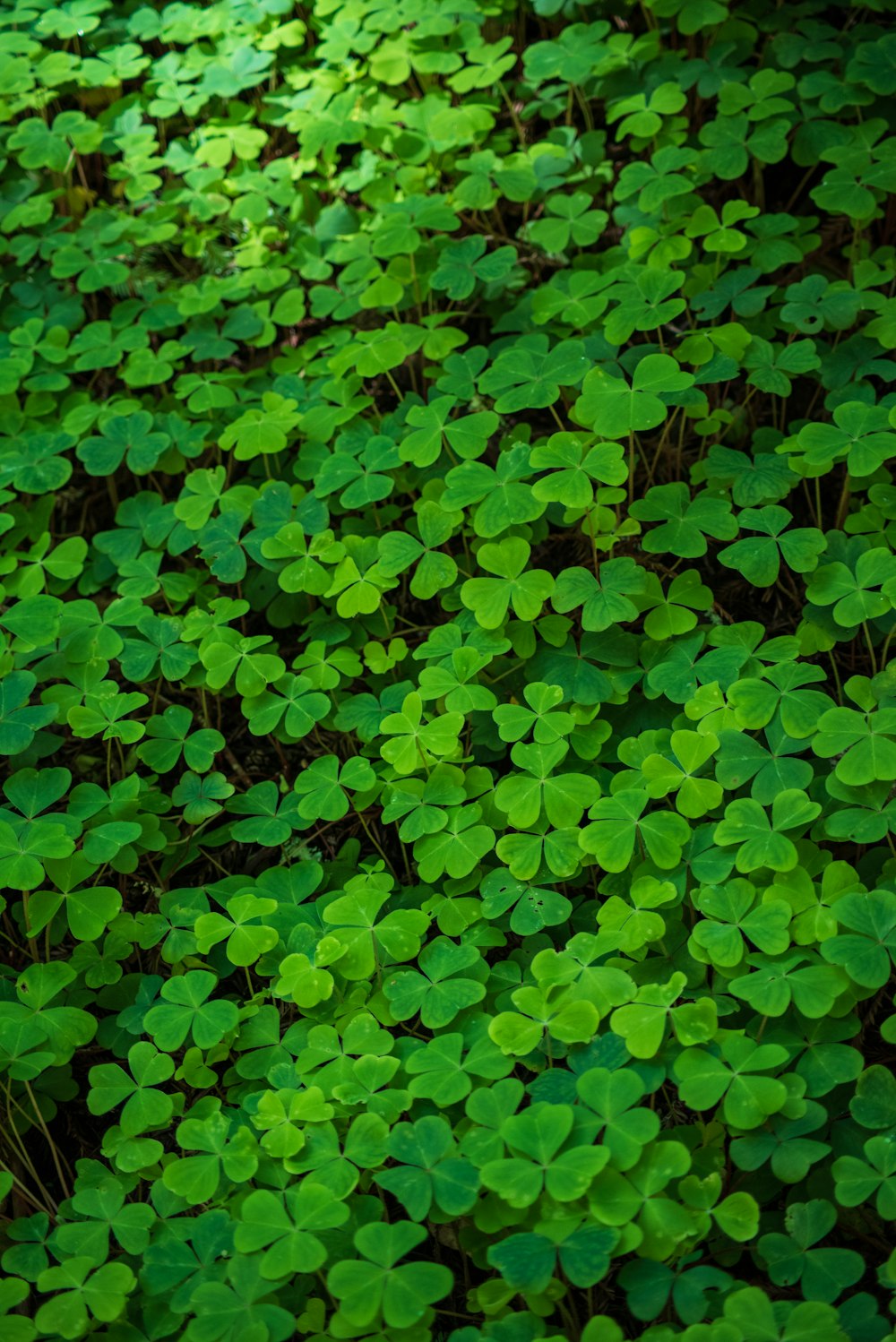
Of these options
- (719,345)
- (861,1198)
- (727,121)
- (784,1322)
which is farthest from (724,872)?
(727,121)

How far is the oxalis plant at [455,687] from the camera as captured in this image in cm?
177

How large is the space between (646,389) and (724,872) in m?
1.17

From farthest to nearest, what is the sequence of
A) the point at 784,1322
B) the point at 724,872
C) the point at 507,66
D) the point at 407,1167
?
the point at 507,66 < the point at 724,872 < the point at 407,1167 < the point at 784,1322

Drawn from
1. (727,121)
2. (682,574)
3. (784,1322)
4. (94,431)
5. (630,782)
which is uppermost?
(727,121)

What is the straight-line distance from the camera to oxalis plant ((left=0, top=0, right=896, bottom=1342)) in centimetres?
177

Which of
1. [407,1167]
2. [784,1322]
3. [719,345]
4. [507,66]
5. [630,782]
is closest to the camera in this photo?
[784,1322]

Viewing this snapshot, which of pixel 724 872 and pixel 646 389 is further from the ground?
pixel 646 389

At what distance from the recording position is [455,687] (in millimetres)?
2354

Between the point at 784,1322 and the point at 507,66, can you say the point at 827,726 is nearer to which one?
the point at 784,1322

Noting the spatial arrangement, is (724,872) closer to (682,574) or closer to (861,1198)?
(861,1198)

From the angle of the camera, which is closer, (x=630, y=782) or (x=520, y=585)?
(x=630, y=782)

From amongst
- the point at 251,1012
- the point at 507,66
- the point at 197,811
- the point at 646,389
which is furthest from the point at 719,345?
the point at 251,1012

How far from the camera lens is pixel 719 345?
274cm

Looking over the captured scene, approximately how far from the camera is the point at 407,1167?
5.81 feet
